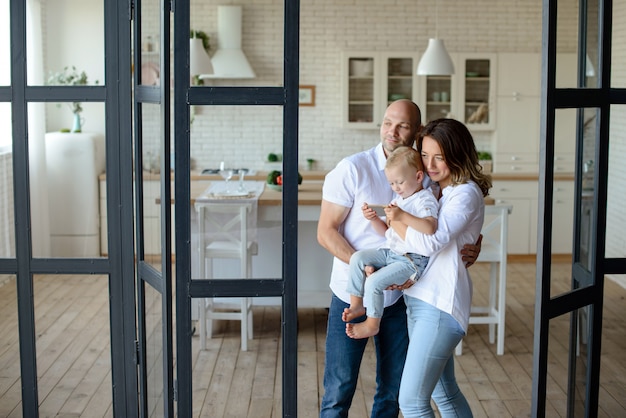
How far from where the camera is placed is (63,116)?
11.0 feet

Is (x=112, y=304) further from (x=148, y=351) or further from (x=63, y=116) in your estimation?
(x=63, y=116)

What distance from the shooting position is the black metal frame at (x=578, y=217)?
2.96m

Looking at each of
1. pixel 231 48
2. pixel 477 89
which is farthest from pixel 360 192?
pixel 477 89

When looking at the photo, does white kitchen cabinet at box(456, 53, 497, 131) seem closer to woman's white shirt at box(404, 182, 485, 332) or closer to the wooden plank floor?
the wooden plank floor

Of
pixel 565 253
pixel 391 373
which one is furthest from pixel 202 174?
pixel 565 253

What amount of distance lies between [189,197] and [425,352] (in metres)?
1.04

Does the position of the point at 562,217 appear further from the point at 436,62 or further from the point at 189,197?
the point at 436,62

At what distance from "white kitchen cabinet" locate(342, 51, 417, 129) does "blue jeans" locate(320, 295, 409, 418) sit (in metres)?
5.87

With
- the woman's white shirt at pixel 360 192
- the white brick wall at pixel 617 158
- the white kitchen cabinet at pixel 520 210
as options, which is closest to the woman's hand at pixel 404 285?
the woman's white shirt at pixel 360 192

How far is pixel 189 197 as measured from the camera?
3.09 m

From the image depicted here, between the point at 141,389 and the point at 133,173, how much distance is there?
0.93 metres

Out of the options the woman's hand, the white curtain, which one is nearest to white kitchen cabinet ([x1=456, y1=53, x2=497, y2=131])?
the white curtain

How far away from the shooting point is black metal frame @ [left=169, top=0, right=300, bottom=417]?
9.87 ft

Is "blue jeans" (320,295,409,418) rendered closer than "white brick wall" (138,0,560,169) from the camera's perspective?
Yes
